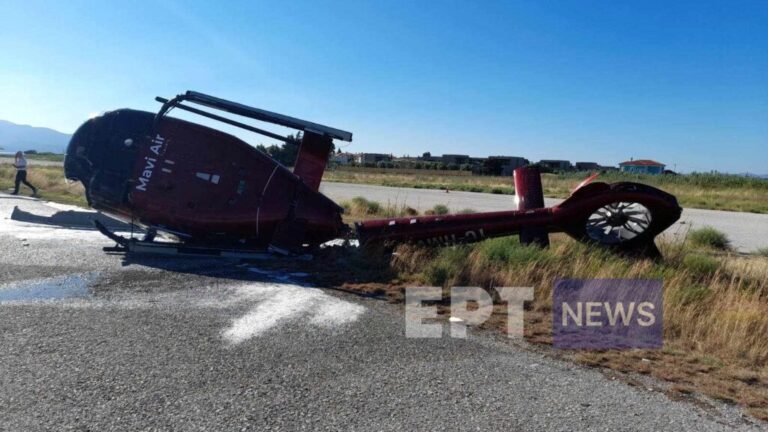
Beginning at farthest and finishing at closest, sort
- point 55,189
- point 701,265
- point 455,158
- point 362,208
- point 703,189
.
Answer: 1. point 455,158
2. point 703,189
3. point 55,189
4. point 362,208
5. point 701,265

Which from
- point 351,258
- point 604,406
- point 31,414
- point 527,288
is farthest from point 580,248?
point 31,414

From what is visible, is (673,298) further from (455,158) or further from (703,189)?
(455,158)

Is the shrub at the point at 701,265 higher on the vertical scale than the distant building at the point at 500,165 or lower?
lower

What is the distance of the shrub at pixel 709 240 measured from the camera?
43.1 feet

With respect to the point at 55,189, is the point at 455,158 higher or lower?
higher

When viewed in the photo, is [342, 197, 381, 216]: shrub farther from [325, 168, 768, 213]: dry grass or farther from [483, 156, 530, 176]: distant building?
[483, 156, 530, 176]: distant building

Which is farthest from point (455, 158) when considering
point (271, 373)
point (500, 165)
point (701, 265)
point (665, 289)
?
point (271, 373)

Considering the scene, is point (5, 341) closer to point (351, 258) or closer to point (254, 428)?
point (254, 428)

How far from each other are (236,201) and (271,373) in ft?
14.7

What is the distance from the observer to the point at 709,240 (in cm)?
1328

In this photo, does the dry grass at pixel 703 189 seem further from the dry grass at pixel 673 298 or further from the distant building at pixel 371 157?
the distant building at pixel 371 157

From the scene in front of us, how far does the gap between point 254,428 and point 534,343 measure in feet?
9.20

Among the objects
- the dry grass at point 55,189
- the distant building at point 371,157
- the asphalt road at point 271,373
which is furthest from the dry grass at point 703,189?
the distant building at point 371,157

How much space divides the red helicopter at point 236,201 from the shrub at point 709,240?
5.80 metres
